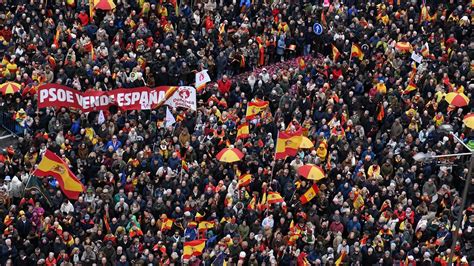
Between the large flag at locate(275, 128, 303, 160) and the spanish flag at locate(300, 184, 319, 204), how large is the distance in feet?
4.00

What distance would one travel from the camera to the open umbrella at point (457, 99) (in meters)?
37.1

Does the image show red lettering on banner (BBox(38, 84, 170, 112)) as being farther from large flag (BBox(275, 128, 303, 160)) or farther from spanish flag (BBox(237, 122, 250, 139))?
large flag (BBox(275, 128, 303, 160))

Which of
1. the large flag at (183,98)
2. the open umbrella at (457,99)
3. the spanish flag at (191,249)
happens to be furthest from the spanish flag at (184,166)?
the open umbrella at (457,99)

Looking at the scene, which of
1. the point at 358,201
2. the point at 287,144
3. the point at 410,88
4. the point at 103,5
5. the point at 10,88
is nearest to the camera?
the point at 358,201

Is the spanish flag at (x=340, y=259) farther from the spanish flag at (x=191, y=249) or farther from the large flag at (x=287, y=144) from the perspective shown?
the large flag at (x=287, y=144)

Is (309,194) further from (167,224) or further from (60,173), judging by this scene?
(60,173)

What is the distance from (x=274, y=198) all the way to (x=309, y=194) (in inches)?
39.2

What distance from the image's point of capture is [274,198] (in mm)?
33156

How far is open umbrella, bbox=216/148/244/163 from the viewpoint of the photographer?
3403cm

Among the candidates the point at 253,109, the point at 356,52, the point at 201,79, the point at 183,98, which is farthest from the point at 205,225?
the point at 356,52

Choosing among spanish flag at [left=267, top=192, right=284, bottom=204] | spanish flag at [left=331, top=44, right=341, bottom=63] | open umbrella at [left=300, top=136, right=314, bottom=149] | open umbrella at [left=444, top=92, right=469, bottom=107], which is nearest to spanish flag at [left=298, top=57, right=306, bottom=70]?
spanish flag at [left=331, top=44, right=341, bottom=63]

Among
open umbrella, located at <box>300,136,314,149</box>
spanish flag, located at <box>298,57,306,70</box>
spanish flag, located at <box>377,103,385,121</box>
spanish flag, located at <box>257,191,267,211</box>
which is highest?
open umbrella, located at <box>300,136,314,149</box>

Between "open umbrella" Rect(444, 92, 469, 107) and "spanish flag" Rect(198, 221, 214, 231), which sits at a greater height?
"open umbrella" Rect(444, 92, 469, 107)

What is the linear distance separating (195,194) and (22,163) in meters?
4.83
